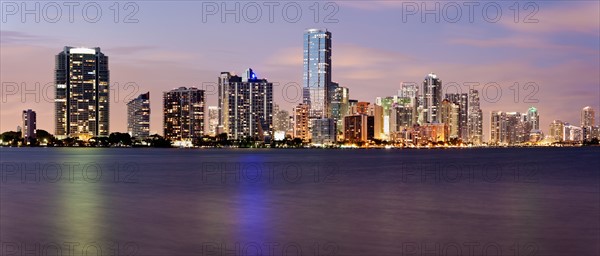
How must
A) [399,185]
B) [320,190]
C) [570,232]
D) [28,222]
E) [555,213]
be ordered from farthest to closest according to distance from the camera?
[399,185] → [320,190] → [555,213] → [28,222] → [570,232]

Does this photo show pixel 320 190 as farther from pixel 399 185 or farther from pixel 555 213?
pixel 555 213

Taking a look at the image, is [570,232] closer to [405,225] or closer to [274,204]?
[405,225]

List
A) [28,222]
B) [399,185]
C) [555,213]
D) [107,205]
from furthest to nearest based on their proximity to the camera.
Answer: [399,185] → [107,205] → [555,213] → [28,222]

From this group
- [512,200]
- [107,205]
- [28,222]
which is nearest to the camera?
[28,222]

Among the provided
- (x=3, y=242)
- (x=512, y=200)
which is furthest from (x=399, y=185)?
(x=3, y=242)

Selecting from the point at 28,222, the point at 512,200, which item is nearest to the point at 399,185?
the point at 512,200

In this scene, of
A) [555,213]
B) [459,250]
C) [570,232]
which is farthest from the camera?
[555,213]

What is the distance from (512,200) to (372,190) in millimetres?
12464

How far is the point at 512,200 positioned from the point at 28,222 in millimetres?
29684

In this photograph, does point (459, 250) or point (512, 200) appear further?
point (512, 200)

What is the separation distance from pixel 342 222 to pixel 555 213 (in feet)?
41.4

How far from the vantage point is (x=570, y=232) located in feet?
96.4

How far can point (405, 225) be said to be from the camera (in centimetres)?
3123

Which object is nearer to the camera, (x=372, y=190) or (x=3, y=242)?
(x=3, y=242)
